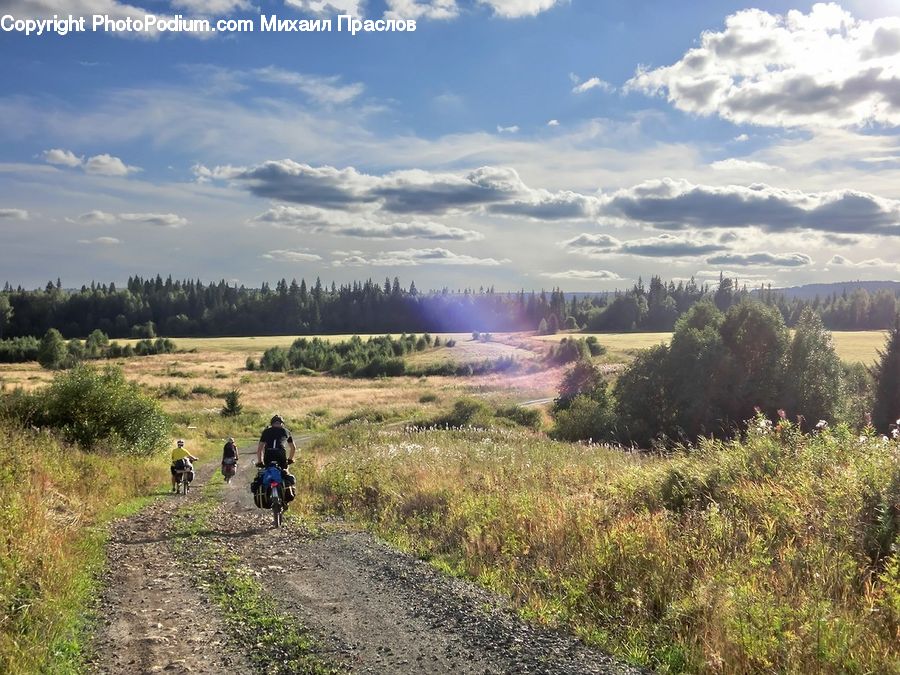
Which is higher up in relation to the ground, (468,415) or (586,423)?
(468,415)

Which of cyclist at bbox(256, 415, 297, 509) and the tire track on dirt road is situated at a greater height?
cyclist at bbox(256, 415, 297, 509)

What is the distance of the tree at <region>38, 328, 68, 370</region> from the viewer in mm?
97062

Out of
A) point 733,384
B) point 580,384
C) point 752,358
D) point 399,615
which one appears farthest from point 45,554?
point 580,384

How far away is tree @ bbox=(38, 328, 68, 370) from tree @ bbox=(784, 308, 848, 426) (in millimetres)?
93362

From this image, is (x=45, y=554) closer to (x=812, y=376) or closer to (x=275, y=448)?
(x=275, y=448)

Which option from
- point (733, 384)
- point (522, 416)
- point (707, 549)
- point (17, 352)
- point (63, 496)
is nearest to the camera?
point (707, 549)

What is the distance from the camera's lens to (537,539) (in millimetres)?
10445

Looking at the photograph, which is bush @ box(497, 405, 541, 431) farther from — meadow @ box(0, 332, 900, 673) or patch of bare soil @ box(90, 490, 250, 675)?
patch of bare soil @ box(90, 490, 250, 675)

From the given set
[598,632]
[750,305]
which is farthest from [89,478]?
[750,305]

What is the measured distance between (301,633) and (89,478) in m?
13.1

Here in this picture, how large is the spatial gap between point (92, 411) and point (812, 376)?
44.7 metres

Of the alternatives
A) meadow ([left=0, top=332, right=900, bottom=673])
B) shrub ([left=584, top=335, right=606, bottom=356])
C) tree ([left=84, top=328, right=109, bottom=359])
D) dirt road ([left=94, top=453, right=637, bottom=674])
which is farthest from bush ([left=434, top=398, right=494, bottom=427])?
tree ([left=84, top=328, right=109, bottom=359])

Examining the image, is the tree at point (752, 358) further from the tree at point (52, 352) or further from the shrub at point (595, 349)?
the tree at point (52, 352)

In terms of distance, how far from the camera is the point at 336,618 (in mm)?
7984
